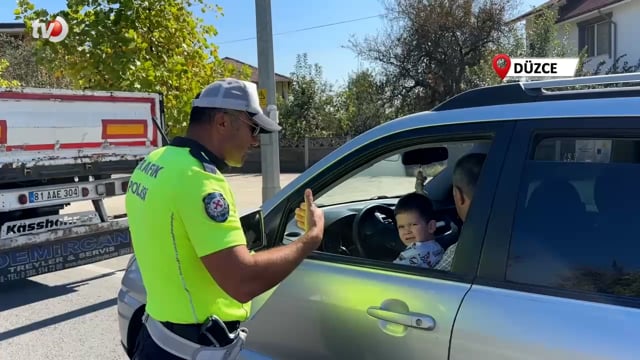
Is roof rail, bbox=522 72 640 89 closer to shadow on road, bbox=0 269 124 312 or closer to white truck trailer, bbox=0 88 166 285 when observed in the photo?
white truck trailer, bbox=0 88 166 285

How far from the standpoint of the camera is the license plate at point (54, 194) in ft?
20.8

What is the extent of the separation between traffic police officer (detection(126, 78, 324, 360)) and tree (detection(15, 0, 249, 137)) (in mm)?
6723

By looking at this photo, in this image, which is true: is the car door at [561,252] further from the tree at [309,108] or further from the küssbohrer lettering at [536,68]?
the tree at [309,108]

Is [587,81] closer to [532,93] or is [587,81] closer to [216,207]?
[532,93]

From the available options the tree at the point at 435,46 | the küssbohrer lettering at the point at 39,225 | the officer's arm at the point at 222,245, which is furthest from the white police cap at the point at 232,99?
the tree at the point at 435,46

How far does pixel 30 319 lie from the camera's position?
5.69 m

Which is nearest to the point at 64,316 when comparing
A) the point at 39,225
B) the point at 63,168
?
the point at 39,225

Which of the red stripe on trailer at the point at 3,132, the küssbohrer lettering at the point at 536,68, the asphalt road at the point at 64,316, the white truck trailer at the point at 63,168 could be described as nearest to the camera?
the küssbohrer lettering at the point at 536,68

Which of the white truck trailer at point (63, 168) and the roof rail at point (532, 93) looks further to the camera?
the white truck trailer at point (63, 168)

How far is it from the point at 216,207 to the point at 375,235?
1.62 meters

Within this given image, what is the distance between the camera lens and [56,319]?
568 centimetres

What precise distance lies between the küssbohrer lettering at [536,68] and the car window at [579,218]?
9.03ft

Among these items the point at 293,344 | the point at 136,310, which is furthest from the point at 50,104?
the point at 293,344

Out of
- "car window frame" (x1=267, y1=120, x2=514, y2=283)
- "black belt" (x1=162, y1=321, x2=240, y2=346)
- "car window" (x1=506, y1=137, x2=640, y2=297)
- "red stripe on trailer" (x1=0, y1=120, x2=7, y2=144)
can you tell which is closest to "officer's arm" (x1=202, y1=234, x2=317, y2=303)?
"black belt" (x1=162, y1=321, x2=240, y2=346)
